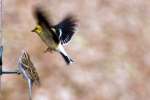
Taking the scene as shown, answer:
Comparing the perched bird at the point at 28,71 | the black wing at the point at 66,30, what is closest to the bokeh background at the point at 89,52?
the black wing at the point at 66,30

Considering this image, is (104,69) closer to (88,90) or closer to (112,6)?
(88,90)

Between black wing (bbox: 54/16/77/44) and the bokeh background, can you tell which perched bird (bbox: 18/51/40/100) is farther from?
the bokeh background

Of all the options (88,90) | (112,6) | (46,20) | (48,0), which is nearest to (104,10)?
(112,6)

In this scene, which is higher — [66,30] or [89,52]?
[66,30]

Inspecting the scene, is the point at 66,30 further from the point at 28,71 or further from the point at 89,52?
the point at 89,52

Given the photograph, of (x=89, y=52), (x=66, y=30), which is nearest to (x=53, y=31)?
(x=66, y=30)

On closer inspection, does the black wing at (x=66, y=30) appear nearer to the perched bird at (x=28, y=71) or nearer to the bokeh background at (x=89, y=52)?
the perched bird at (x=28, y=71)

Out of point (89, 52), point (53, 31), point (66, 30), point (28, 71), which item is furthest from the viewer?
point (89, 52)
